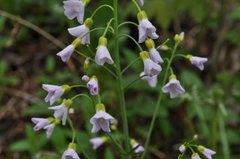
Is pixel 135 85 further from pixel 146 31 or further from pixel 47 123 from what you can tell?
pixel 146 31

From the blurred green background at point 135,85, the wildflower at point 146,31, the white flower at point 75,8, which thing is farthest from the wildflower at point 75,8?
the blurred green background at point 135,85

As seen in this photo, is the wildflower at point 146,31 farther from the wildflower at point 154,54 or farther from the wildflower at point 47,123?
the wildflower at point 47,123

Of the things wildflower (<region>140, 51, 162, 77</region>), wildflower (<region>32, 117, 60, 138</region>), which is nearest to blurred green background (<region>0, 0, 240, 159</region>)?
wildflower (<region>32, 117, 60, 138</region>)

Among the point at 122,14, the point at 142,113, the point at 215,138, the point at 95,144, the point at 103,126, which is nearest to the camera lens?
the point at 103,126

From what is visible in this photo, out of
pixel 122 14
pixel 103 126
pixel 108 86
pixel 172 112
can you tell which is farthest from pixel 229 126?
pixel 103 126

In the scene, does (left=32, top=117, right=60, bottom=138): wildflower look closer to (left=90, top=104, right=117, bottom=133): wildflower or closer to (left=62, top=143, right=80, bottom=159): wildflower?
(left=62, top=143, right=80, bottom=159): wildflower

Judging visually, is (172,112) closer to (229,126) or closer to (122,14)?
(229,126)

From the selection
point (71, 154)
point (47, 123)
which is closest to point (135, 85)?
point (47, 123)

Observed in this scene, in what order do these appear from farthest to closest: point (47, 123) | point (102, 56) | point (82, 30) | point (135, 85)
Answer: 1. point (135, 85)
2. point (47, 123)
3. point (82, 30)
4. point (102, 56)
